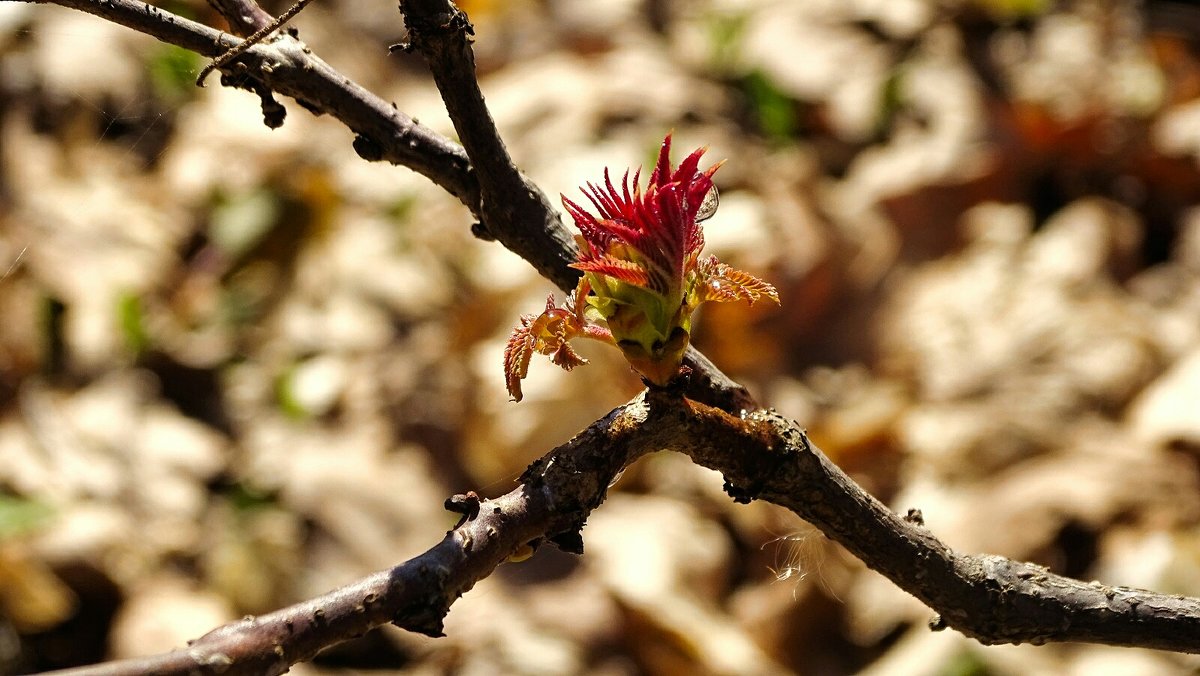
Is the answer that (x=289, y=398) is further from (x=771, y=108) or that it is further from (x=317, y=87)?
(x=317, y=87)

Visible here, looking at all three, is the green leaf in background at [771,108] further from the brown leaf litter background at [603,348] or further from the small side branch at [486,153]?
the small side branch at [486,153]

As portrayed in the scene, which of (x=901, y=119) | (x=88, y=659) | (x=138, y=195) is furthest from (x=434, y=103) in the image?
(x=88, y=659)

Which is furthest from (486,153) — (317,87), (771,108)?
(771,108)

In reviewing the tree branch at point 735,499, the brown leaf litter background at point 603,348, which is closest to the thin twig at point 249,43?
the tree branch at point 735,499

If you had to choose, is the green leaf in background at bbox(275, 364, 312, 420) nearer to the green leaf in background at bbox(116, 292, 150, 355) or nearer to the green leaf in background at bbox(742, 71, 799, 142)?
the green leaf in background at bbox(116, 292, 150, 355)

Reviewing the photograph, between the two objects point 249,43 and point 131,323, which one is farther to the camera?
point 131,323

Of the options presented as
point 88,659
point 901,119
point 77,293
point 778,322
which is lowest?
point 88,659

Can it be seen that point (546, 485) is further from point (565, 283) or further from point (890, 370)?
point (890, 370)

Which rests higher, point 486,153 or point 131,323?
point 131,323

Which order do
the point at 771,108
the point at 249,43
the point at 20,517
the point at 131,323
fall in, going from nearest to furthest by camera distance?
the point at 249,43 → the point at 20,517 → the point at 131,323 → the point at 771,108
